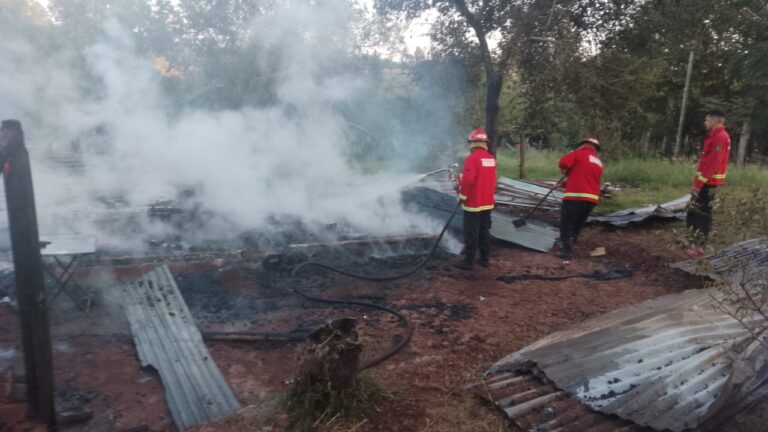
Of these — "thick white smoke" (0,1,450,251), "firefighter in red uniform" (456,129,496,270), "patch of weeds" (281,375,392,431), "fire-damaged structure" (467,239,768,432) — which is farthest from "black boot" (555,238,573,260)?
"patch of weeds" (281,375,392,431)

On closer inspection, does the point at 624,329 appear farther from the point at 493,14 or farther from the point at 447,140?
the point at 447,140

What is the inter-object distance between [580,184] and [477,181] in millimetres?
1620

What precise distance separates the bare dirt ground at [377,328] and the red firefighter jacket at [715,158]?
1.19m

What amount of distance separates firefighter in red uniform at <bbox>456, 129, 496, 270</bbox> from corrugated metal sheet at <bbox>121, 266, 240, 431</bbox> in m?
3.62

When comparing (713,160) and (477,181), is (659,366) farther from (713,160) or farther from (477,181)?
(713,160)

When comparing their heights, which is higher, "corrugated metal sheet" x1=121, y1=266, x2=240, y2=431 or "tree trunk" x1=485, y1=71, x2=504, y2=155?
"tree trunk" x1=485, y1=71, x2=504, y2=155

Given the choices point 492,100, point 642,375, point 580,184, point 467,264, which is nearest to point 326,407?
point 642,375

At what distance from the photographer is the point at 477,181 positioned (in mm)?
6469

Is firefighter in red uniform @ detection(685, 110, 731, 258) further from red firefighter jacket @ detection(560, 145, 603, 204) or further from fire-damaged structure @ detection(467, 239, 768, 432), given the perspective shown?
fire-damaged structure @ detection(467, 239, 768, 432)

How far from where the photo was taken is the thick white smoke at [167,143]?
28.2ft

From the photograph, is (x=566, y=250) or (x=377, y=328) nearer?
(x=377, y=328)

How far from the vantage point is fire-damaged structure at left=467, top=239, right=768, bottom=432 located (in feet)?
9.05

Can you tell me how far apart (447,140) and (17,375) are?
35.5 ft

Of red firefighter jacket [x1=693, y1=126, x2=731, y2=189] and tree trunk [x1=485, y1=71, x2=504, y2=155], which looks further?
tree trunk [x1=485, y1=71, x2=504, y2=155]
